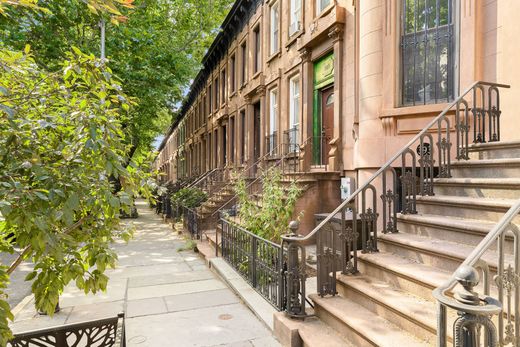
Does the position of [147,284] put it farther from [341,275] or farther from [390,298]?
[390,298]

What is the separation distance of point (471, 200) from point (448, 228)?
0.53m

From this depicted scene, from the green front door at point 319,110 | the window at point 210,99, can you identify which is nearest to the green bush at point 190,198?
the green front door at point 319,110

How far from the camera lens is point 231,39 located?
1733cm

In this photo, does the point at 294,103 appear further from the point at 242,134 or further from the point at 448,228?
the point at 448,228

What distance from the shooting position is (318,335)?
3664 mm

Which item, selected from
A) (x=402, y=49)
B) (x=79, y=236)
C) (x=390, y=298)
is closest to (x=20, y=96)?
(x=79, y=236)

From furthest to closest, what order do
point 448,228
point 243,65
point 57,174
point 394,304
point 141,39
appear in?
point 243,65 < point 141,39 < point 448,228 < point 394,304 < point 57,174

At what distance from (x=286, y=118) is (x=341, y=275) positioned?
24.6 feet

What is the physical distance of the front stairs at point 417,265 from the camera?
3230 mm

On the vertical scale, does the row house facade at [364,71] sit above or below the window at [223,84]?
below

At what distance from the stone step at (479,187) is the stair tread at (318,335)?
2.65 metres

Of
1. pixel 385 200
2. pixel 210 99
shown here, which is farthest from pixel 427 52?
pixel 210 99

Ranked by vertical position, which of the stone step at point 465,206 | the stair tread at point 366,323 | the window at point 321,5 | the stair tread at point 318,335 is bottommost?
the stair tread at point 318,335

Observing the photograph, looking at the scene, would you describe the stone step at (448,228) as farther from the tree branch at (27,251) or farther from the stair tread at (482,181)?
the tree branch at (27,251)
